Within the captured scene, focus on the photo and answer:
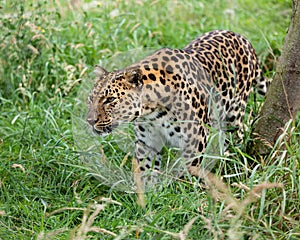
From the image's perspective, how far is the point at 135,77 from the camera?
5.62m

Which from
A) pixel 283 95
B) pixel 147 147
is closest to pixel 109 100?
pixel 147 147

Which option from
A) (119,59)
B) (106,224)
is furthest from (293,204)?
(119,59)

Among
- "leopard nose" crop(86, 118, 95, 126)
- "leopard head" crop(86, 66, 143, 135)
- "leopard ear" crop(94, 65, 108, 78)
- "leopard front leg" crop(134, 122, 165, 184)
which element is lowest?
"leopard front leg" crop(134, 122, 165, 184)

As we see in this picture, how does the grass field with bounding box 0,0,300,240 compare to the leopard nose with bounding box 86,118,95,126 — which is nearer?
the grass field with bounding box 0,0,300,240

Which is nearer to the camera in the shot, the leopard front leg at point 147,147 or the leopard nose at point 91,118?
the leopard nose at point 91,118

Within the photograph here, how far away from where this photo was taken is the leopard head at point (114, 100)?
220 inches

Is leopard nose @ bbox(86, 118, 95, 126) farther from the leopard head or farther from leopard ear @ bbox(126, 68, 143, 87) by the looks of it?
leopard ear @ bbox(126, 68, 143, 87)

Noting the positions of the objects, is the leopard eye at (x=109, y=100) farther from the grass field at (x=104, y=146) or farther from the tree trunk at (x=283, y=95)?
the tree trunk at (x=283, y=95)

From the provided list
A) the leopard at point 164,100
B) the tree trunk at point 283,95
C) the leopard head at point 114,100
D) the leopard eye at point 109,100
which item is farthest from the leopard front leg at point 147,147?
the tree trunk at point 283,95

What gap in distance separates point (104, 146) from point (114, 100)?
3.65ft

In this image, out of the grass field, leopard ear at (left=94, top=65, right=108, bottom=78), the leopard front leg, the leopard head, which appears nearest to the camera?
the grass field

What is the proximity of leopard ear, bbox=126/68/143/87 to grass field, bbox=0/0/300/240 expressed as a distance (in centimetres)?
92

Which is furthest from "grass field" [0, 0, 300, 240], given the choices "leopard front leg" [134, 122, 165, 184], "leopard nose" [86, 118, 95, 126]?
"leopard nose" [86, 118, 95, 126]

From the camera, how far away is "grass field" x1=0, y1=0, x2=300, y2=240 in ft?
15.5
